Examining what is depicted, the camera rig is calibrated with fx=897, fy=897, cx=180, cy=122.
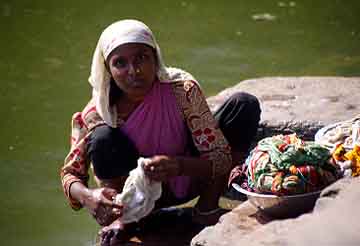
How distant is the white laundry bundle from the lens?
3521 millimetres

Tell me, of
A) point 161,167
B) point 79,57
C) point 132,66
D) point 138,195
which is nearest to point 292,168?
point 161,167

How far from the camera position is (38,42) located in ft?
25.0

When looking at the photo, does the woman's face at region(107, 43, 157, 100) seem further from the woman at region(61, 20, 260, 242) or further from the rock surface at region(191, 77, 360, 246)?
the rock surface at region(191, 77, 360, 246)

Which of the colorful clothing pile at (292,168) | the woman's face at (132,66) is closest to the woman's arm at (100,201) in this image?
the woman's face at (132,66)

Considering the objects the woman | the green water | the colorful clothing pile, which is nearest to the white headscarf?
the woman

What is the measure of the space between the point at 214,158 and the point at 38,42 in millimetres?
4236

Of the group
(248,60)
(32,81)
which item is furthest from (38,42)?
(248,60)

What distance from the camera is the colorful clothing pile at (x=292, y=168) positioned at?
334cm

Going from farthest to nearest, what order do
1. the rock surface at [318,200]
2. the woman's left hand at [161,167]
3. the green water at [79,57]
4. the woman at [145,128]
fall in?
1. the green water at [79,57]
2. the woman at [145,128]
3. the woman's left hand at [161,167]
4. the rock surface at [318,200]

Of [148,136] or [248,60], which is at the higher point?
[148,136]

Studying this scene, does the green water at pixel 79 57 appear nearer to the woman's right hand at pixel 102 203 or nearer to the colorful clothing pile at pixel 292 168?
the woman's right hand at pixel 102 203

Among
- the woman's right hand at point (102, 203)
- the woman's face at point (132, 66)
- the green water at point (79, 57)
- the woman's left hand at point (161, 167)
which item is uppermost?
the woman's face at point (132, 66)

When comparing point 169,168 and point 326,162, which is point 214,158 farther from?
point 326,162

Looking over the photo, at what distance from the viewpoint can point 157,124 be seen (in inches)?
146
